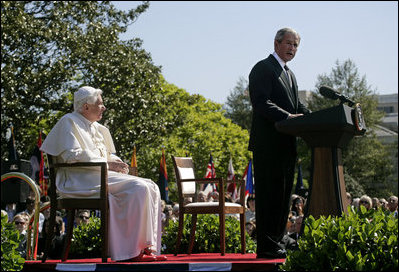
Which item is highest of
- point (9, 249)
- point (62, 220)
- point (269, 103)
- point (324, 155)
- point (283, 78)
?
point (283, 78)

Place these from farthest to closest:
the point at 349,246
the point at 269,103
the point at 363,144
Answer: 1. the point at 363,144
2. the point at 269,103
3. the point at 349,246

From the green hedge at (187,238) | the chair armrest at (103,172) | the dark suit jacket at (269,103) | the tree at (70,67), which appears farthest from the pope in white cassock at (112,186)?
the tree at (70,67)

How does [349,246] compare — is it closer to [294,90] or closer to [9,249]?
[294,90]

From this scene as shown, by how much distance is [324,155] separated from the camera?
631 centimetres

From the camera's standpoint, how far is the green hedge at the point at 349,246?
488 centimetres

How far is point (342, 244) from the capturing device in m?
4.98

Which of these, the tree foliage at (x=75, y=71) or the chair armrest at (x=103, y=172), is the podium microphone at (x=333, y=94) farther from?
the tree foliage at (x=75, y=71)

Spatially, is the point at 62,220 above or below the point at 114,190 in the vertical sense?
below

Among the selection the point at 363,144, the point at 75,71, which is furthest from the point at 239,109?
the point at 75,71

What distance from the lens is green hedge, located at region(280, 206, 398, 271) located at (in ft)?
16.0

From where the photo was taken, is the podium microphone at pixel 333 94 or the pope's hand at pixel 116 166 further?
the pope's hand at pixel 116 166

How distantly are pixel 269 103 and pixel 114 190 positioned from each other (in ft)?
5.76

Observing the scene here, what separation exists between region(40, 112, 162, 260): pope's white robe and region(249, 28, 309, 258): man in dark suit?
1.06 meters

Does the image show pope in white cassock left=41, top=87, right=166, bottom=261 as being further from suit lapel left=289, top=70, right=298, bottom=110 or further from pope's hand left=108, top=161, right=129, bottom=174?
suit lapel left=289, top=70, right=298, bottom=110
